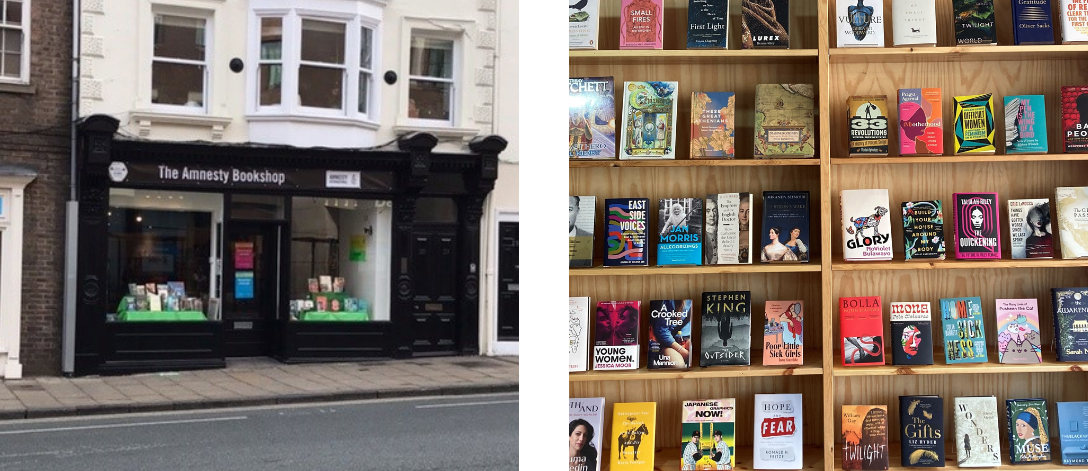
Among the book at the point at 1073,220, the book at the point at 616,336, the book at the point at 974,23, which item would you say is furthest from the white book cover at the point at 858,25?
the book at the point at 616,336

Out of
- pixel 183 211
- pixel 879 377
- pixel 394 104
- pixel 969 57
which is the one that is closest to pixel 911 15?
pixel 969 57

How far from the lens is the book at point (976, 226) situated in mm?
3873

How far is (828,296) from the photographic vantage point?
3.77 m

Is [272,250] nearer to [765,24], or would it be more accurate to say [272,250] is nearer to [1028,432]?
[765,24]

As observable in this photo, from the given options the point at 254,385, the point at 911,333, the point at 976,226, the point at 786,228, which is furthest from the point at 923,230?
the point at 254,385

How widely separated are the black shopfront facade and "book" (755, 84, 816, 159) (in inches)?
36.1

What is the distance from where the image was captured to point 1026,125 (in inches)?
153

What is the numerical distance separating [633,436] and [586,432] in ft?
0.55

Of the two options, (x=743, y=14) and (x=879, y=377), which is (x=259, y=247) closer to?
(x=743, y=14)

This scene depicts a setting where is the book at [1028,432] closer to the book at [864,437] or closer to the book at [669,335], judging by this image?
the book at [864,437]

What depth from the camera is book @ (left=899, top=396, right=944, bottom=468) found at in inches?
152

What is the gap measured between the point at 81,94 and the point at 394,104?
998 mm

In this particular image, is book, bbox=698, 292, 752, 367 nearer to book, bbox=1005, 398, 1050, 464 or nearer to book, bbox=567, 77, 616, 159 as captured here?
book, bbox=567, 77, 616, 159

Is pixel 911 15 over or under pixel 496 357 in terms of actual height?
over
